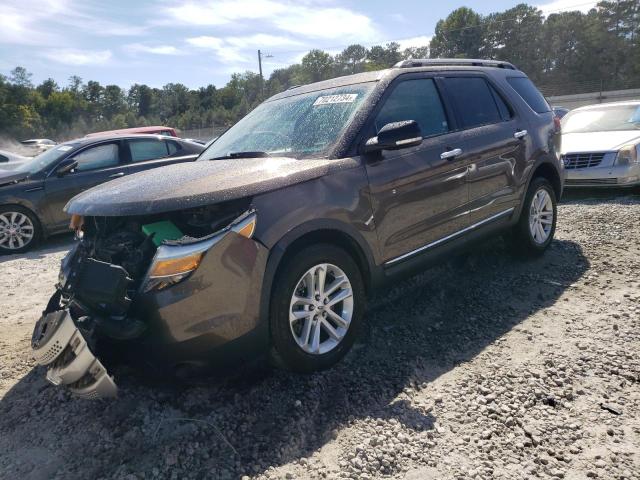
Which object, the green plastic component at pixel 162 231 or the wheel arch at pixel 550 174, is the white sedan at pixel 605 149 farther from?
the green plastic component at pixel 162 231

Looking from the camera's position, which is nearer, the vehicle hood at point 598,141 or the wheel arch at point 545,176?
the wheel arch at point 545,176

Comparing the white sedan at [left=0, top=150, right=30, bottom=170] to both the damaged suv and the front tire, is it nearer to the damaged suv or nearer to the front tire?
the damaged suv

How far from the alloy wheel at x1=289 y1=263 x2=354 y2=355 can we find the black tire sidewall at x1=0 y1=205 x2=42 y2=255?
19.3ft

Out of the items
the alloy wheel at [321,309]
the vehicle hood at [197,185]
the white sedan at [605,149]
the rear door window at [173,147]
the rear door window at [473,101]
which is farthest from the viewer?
the rear door window at [173,147]

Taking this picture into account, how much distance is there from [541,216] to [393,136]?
2.62 metres

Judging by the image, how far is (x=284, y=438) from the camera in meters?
2.47

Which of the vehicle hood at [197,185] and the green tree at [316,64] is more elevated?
the green tree at [316,64]

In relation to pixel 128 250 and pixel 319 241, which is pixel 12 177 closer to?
pixel 128 250

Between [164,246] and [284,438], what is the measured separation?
3.77 feet

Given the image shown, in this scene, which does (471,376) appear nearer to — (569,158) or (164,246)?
(164,246)

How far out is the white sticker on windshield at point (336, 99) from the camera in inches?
137

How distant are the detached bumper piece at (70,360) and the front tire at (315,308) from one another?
2.94 feet

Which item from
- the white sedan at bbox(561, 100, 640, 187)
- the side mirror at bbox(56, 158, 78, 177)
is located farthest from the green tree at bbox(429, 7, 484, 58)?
the side mirror at bbox(56, 158, 78, 177)

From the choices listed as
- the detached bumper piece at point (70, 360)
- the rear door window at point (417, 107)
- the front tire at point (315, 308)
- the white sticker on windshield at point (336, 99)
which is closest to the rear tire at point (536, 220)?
the rear door window at point (417, 107)
